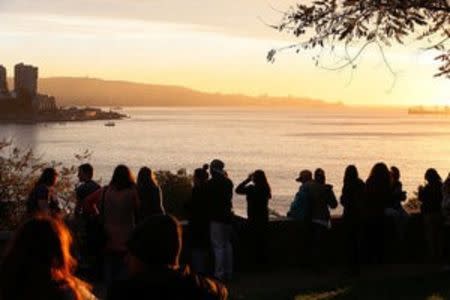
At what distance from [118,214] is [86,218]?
1368 mm

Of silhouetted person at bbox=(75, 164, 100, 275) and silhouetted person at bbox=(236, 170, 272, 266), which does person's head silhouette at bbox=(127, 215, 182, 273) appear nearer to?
silhouetted person at bbox=(75, 164, 100, 275)

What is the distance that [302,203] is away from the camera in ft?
40.1

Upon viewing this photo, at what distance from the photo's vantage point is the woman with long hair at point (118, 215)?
9.22 m

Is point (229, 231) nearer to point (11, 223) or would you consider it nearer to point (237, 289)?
point (237, 289)

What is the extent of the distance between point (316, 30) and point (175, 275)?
24.2ft

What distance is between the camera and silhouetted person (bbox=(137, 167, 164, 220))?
9.88 metres

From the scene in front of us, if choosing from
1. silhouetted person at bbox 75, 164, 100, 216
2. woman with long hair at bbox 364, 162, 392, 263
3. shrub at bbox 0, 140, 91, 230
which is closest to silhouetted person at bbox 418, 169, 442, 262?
woman with long hair at bbox 364, 162, 392, 263

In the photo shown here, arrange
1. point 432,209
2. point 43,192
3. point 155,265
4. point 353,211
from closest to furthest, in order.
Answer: point 155,265 < point 43,192 < point 353,211 < point 432,209

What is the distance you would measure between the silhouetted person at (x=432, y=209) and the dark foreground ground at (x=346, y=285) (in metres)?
0.38

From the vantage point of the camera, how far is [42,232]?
3.82 m

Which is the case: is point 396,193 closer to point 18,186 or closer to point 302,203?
point 302,203

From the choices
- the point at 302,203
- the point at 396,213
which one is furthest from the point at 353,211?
the point at 396,213

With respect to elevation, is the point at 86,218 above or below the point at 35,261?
below

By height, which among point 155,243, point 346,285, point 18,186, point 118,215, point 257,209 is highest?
point 155,243
